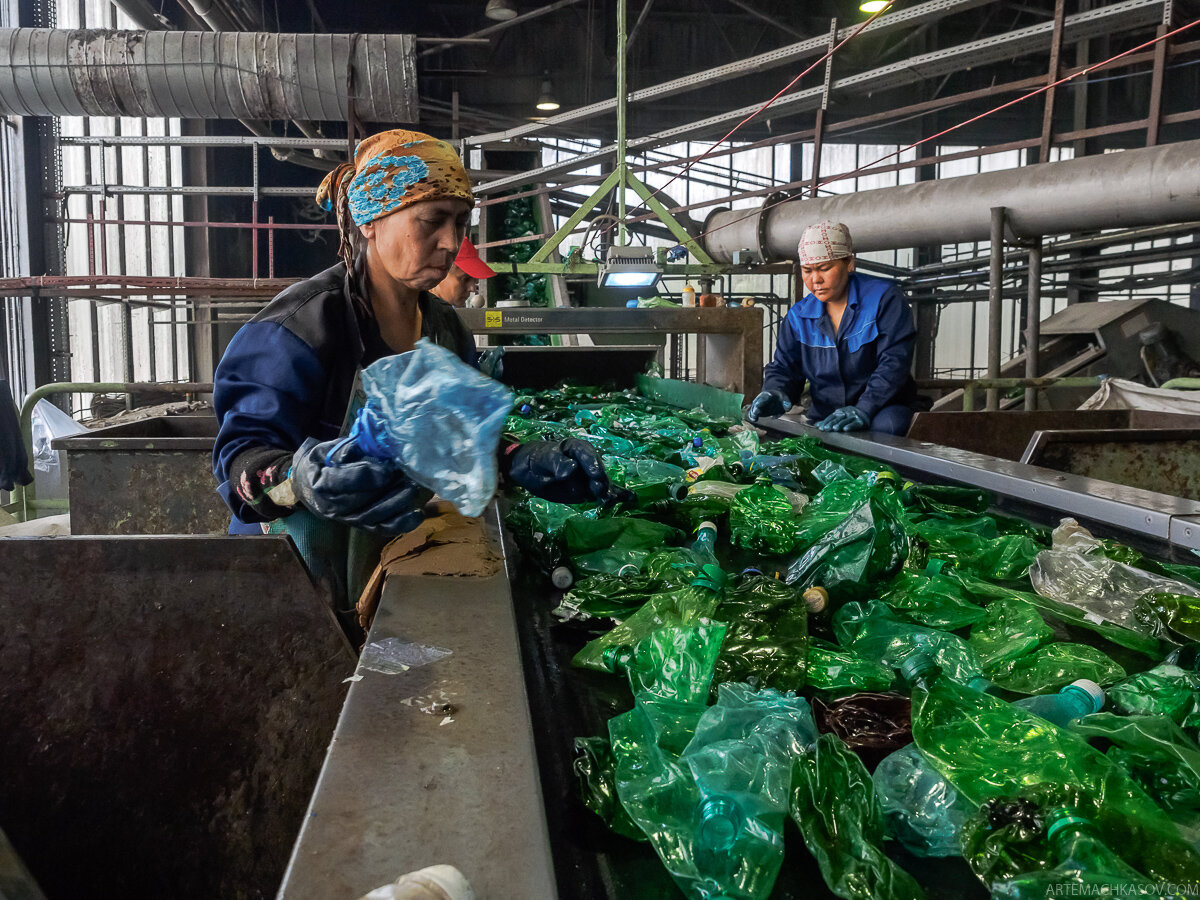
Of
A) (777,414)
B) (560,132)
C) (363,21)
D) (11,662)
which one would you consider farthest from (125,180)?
(11,662)

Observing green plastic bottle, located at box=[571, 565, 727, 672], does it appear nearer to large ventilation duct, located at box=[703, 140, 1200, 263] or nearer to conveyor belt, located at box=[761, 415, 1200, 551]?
conveyor belt, located at box=[761, 415, 1200, 551]

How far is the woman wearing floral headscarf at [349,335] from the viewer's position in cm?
150

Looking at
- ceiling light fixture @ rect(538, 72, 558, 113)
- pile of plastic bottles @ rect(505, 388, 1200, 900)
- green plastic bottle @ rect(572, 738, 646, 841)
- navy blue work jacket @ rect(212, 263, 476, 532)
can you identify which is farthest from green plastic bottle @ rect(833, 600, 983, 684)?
ceiling light fixture @ rect(538, 72, 558, 113)

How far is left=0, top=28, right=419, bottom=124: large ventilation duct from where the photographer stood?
6008mm

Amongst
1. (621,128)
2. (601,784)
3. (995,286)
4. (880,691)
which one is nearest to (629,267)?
(621,128)

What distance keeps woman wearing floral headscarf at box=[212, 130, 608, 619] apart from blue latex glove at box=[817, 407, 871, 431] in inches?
77.9

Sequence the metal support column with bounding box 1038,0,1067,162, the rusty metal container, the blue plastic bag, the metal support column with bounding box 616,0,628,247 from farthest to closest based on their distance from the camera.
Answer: the metal support column with bounding box 616,0,628,247 → the metal support column with bounding box 1038,0,1067,162 → the rusty metal container → the blue plastic bag

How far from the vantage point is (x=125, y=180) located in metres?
10.1

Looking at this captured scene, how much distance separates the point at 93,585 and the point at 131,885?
509 mm

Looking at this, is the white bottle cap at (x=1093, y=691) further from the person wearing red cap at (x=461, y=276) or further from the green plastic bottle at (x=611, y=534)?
the person wearing red cap at (x=461, y=276)

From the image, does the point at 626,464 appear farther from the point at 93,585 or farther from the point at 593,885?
the point at 593,885

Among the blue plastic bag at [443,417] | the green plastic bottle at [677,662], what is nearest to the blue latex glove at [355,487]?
the blue plastic bag at [443,417]

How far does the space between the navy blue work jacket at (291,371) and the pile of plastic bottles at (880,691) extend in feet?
1.71

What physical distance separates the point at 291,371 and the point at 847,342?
116 inches
